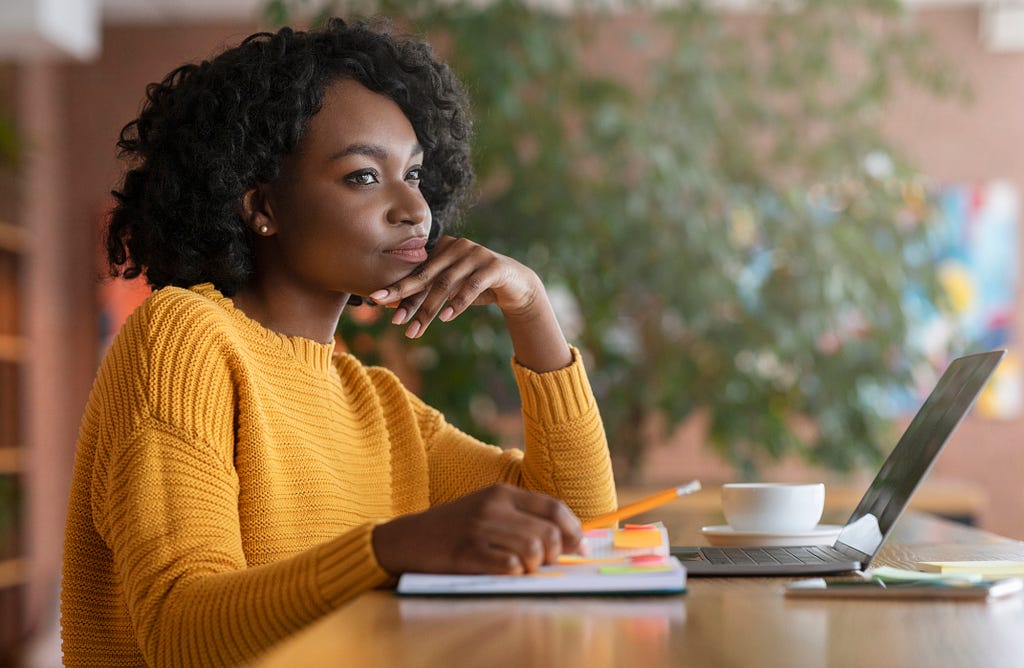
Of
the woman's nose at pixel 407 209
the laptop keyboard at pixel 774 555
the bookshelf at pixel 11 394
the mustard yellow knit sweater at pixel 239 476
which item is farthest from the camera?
the bookshelf at pixel 11 394

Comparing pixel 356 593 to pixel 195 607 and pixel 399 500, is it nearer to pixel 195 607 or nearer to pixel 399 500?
pixel 195 607

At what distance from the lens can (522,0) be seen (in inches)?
126

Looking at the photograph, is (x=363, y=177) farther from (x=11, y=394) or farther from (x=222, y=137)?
(x=11, y=394)

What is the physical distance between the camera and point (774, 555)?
989 millimetres

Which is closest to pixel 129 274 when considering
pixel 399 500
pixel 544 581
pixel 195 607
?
pixel 399 500

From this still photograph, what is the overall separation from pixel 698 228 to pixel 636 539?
7.41ft

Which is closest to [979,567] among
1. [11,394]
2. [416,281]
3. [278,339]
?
[416,281]

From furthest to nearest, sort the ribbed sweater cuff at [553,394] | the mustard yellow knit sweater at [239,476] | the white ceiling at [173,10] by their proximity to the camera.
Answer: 1. the white ceiling at [173,10]
2. the ribbed sweater cuff at [553,394]
3. the mustard yellow knit sweater at [239,476]

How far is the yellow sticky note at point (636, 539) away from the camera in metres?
0.86

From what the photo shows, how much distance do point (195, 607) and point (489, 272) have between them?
0.52 meters

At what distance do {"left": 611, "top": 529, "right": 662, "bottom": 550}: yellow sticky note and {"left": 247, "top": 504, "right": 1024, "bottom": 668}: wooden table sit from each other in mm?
78

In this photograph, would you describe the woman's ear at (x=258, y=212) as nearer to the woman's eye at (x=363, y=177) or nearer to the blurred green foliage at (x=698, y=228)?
the woman's eye at (x=363, y=177)

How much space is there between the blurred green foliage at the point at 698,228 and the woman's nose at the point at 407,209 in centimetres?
173

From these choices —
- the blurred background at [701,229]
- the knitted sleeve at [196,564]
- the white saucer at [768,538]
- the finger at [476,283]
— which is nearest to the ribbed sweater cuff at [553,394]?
the finger at [476,283]
